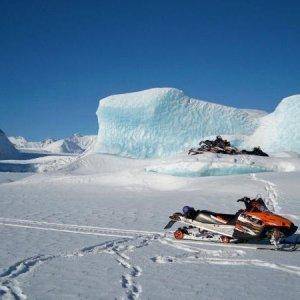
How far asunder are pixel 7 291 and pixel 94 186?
1920 centimetres

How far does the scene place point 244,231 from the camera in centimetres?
860

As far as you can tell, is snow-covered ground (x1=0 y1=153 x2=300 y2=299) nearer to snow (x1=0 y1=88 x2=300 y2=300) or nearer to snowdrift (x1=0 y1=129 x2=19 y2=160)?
A: snow (x1=0 y1=88 x2=300 y2=300)

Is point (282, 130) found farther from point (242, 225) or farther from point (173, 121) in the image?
point (242, 225)

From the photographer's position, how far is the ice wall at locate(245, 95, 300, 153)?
34031 millimetres

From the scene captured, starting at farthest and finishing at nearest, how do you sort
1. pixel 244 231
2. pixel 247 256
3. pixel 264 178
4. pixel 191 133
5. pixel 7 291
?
pixel 191 133, pixel 264 178, pixel 244 231, pixel 247 256, pixel 7 291

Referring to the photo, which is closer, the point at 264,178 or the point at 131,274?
the point at 131,274

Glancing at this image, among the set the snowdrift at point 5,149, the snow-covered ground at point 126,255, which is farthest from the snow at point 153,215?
the snowdrift at point 5,149

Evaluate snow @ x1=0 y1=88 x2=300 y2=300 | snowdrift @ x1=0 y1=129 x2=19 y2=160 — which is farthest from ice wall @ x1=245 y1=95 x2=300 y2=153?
snowdrift @ x1=0 y1=129 x2=19 y2=160

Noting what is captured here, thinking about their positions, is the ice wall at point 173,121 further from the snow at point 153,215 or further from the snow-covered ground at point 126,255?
the snow-covered ground at point 126,255

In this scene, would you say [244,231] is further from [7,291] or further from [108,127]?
[108,127]

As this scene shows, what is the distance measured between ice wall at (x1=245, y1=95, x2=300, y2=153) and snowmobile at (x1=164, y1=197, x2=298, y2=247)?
2628 centimetres

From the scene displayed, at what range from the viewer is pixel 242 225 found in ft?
28.5

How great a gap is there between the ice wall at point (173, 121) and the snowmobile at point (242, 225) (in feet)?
94.6

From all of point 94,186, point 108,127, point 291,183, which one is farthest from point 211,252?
point 108,127
